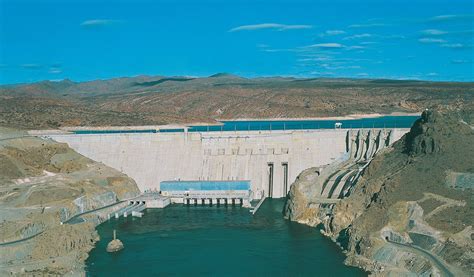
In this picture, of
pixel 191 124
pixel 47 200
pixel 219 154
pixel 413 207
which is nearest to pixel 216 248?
pixel 413 207

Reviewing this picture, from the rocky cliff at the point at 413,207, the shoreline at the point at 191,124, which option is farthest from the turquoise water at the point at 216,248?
the shoreline at the point at 191,124

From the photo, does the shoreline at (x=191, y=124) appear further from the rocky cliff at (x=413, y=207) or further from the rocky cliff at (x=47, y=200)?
the rocky cliff at (x=413, y=207)

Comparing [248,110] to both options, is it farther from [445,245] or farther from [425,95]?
[445,245]

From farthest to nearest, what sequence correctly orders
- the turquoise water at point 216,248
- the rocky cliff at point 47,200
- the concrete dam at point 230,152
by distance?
the concrete dam at point 230,152
the rocky cliff at point 47,200
the turquoise water at point 216,248

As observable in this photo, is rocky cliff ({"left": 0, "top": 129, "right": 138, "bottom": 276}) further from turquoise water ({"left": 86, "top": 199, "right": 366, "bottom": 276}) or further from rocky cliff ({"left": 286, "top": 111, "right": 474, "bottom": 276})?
rocky cliff ({"left": 286, "top": 111, "right": 474, "bottom": 276})

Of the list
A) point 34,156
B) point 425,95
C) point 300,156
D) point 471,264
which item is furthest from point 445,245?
point 425,95
